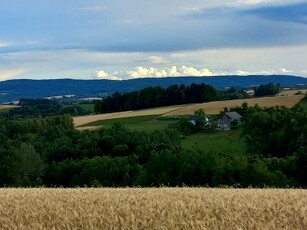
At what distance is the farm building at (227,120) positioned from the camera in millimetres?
85688

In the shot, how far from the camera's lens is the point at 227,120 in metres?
86.9

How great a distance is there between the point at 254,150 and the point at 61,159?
75.0 feet

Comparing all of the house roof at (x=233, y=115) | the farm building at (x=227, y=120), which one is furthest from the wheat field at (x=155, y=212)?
the house roof at (x=233, y=115)

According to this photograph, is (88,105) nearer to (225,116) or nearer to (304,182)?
(225,116)

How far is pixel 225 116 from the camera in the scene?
8775cm

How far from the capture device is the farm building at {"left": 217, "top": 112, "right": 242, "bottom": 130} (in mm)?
85688

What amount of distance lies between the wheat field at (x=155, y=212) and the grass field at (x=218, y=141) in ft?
181

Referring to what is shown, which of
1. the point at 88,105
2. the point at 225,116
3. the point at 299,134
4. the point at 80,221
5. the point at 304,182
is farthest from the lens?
the point at 88,105

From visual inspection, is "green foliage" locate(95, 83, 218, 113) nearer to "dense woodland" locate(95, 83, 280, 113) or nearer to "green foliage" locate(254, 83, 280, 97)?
"dense woodland" locate(95, 83, 280, 113)

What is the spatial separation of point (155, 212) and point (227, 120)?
78.0 metres

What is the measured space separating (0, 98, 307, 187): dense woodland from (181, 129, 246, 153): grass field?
7.33ft

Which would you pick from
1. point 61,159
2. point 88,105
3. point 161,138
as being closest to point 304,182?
point 161,138

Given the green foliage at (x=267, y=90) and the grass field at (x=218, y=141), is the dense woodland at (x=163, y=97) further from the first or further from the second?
the grass field at (x=218, y=141)

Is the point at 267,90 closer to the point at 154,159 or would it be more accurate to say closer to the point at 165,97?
the point at 165,97
